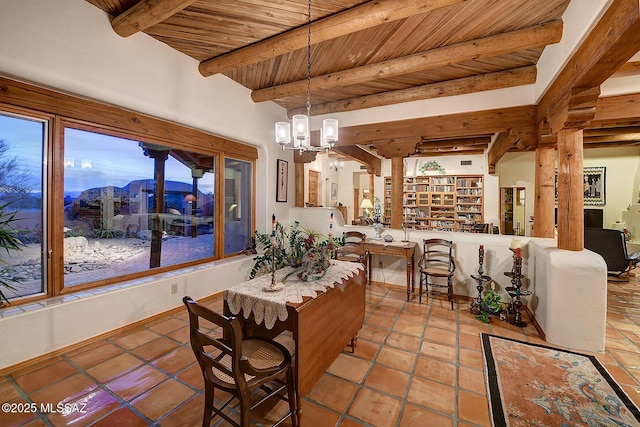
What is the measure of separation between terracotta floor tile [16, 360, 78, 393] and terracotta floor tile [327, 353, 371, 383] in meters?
2.07

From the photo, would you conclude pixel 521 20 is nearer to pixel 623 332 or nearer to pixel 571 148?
pixel 571 148

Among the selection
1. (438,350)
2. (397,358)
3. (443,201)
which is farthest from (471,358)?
(443,201)

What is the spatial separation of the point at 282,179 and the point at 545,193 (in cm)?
397

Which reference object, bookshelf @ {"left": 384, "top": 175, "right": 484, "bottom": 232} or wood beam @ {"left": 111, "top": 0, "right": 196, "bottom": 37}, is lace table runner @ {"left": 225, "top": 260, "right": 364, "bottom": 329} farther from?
bookshelf @ {"left": 384, "top": 175, "right": 484, "bottom": 232}

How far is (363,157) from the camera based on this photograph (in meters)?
7.14

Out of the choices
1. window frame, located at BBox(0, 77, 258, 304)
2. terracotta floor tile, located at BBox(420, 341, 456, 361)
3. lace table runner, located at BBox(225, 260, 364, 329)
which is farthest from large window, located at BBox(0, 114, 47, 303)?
terracotta floor tile, located at BBox(420, 341, 456, 361)

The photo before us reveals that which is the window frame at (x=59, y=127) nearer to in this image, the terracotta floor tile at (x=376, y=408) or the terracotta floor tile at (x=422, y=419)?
the terracotta floor tile at (x=376, y=408)

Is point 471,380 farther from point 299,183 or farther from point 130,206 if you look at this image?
point 299,183

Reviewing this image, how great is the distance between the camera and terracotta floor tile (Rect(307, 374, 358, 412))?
1819mm

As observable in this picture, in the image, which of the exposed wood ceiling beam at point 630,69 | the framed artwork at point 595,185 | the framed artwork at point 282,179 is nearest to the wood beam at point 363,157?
the framed artwork at point 282,179

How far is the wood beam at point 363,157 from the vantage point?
5.87m

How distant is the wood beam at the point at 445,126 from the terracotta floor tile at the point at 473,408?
11.1 feet

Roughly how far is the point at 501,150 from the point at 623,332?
134 inches

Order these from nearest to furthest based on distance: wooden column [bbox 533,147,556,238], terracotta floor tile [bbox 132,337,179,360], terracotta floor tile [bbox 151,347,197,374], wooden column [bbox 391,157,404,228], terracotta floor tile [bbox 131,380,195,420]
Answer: terracotta floor tile [bbox 131,380,195,420] < terracotta floor tile [bbox 151,347,197,374] < terracotta floor tile [bbox 132,337,179,360] < wooden column [bbox 533,147,556,238] < wooden column [bbox 391,157,404,228]
